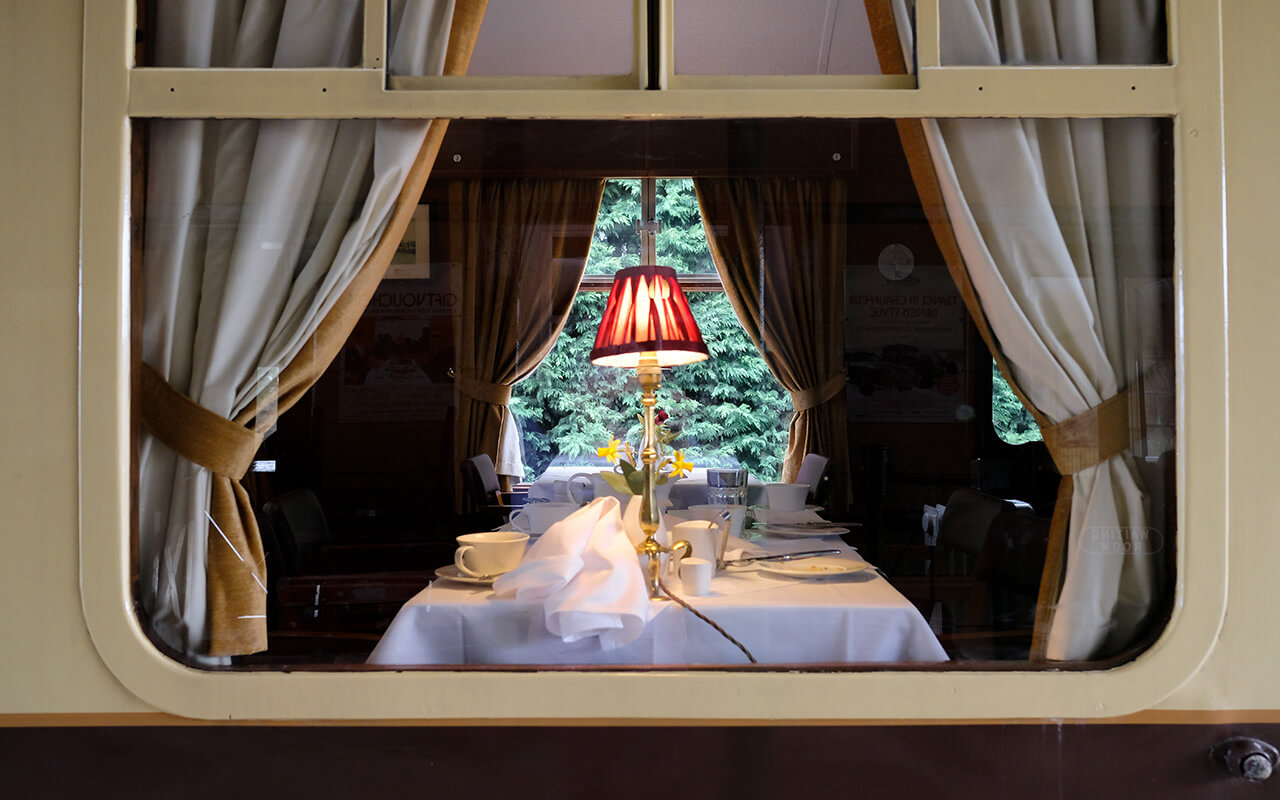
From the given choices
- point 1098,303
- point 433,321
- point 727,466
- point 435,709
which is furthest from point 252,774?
point 1098,303

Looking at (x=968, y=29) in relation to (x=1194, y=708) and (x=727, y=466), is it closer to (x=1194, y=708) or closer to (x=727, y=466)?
(x=727, y=466)

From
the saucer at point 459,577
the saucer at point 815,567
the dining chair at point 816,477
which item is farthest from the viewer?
the dining chair at point 816,477

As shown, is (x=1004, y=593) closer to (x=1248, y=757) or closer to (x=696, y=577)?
(x=1248, y=757)

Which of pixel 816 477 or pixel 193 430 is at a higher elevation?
pixel 193 430

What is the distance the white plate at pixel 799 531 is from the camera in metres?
1.49

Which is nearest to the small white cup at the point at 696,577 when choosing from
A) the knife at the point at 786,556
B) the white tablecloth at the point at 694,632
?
the white tablecloth at the point at 694,632

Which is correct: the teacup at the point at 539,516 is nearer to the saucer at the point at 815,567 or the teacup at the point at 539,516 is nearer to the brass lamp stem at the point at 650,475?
the brass lamp stem at the point at 650,475

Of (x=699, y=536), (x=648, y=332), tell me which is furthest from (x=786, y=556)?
(x=648, y=332)

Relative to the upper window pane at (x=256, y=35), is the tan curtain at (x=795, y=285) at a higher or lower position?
lower

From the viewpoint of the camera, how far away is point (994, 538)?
126cm

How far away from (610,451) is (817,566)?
44 cm

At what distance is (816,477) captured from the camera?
1.56 metres

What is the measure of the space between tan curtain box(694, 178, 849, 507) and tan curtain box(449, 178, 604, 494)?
0.93 feet

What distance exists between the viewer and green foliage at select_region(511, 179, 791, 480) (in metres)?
1.37
